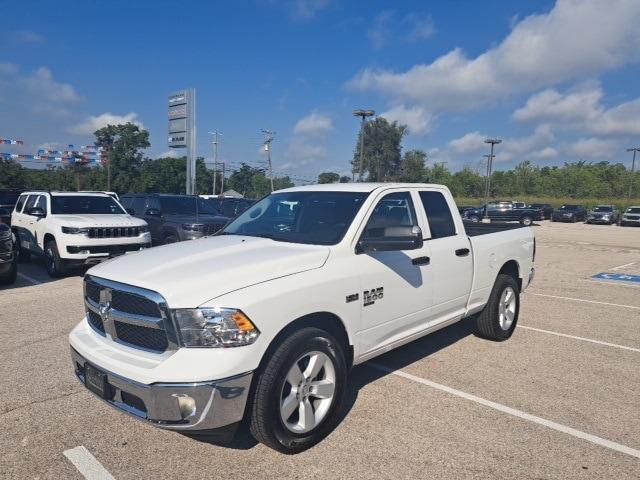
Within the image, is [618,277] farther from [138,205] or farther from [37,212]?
[37,212]

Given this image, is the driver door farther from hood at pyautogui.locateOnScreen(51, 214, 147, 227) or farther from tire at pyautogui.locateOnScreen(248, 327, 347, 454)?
hood at pyautogui.locateOnScreen(51, 214, 147, 227)

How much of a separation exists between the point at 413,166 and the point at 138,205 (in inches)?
3094

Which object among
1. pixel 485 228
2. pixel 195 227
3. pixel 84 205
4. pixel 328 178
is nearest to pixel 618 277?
pixel 485 228

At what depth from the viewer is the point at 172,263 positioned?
10.8ft

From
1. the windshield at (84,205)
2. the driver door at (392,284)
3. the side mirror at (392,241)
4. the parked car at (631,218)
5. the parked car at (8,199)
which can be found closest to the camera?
the side mirror at (392,241)

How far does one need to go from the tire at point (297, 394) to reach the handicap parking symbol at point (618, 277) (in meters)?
10.2

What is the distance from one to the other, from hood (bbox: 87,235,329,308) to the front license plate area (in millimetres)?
604

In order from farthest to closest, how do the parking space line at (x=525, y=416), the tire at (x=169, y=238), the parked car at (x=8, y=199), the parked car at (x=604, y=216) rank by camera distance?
the parked car at (x=604, y=216) → the parked car at (x=8, y=199) → the tire at (x=169, y=238) → the parking space line at (x=525, y=416)

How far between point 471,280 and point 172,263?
10.4ft

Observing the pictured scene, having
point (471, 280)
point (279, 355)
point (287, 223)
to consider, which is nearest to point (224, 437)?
point (279, 355)

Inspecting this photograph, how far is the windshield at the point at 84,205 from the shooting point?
1031 centimetres

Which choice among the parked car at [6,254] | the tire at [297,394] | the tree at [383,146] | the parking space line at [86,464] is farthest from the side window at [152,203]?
the tree at [383,146]

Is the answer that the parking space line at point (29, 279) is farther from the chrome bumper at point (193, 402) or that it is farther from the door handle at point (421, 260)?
the door handle at point (421, 260)

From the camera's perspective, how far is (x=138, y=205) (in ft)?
44.0
